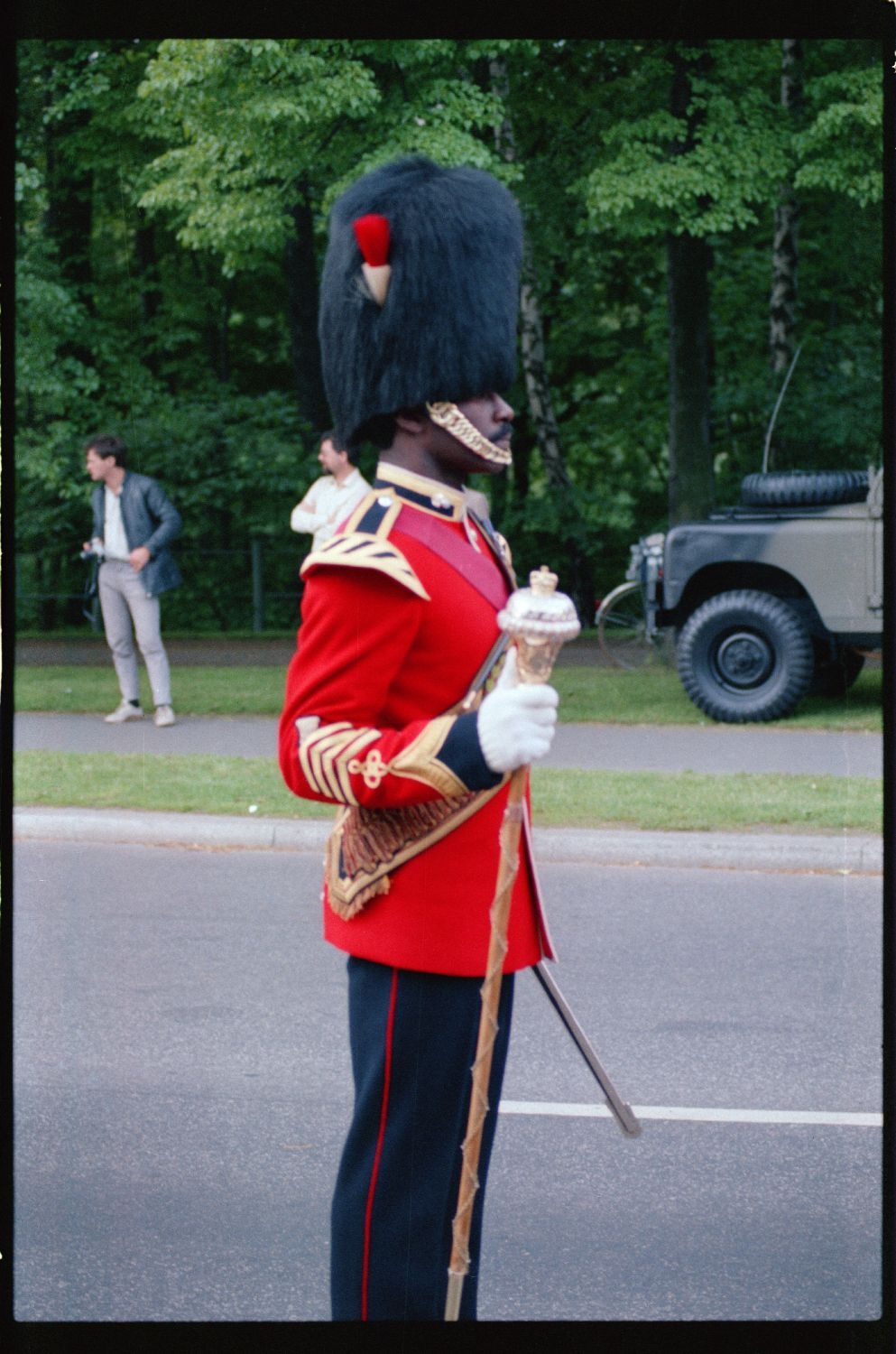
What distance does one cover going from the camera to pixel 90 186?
13.3m

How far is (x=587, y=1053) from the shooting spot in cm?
260

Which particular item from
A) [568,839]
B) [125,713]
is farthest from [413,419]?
[125,713]

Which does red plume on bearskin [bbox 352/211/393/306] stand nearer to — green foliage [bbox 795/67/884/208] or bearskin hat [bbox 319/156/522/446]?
bearskin hat [bbox 319/156/522/446]

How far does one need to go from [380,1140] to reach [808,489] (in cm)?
862

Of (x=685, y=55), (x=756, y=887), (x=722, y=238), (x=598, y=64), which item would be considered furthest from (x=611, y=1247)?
(x=722, y=238)

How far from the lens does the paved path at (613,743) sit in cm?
937

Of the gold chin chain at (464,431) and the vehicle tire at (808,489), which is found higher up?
the vehicle tire at (808,489)

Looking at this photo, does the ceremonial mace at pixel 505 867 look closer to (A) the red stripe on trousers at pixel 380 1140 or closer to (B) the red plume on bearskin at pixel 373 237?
(A) the red stripe on trousers at pixel 380 1140

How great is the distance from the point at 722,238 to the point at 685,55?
5455mm

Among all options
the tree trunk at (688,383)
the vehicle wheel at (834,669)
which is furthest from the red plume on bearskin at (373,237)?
the tree trunk at (688,383)

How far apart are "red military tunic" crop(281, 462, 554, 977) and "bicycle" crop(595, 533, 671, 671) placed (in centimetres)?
865

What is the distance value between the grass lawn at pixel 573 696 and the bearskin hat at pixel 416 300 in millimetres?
7607

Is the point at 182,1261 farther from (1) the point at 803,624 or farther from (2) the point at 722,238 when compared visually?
(2) the point at 722,238

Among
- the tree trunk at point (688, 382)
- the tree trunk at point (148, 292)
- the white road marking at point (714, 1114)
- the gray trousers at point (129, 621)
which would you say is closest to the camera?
the white road marking at point (714, 1114)
